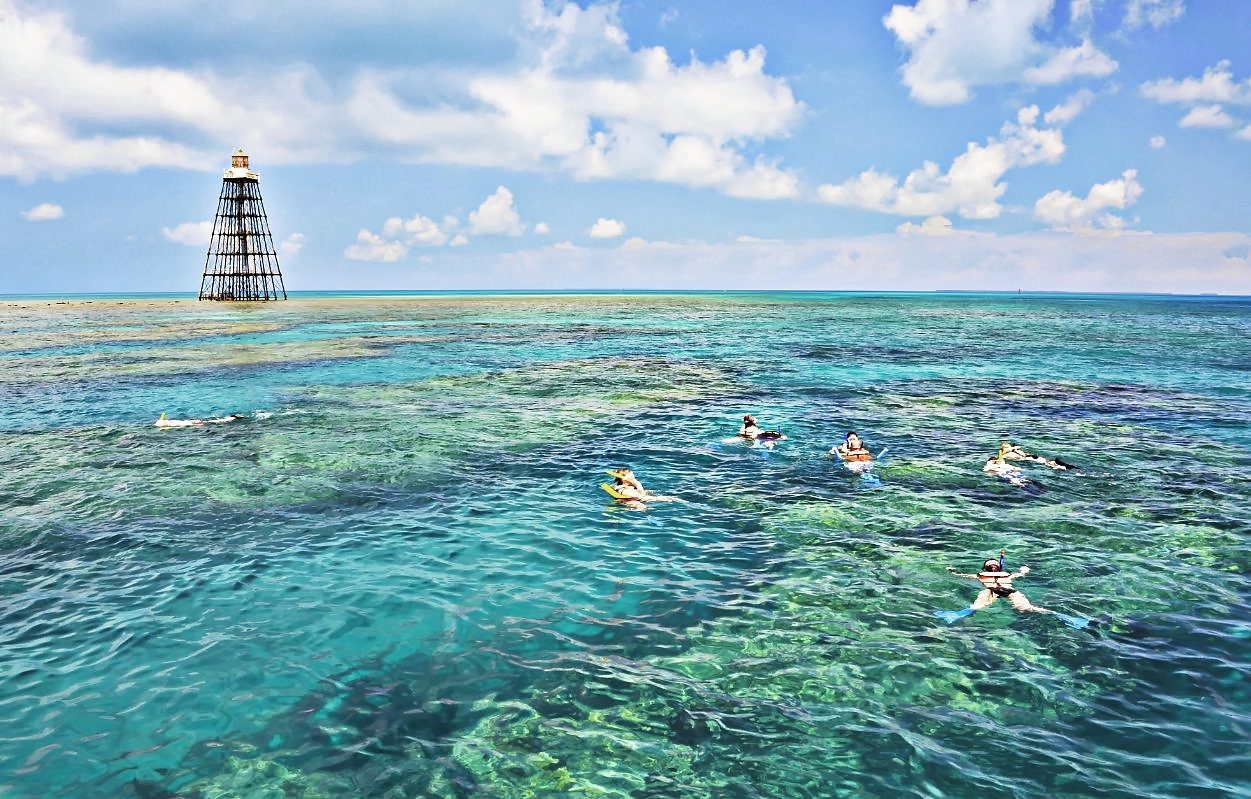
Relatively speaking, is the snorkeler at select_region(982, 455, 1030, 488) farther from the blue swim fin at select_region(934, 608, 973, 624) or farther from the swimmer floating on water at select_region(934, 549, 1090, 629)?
the blue swim fin at select_region(934, 608, 973, 624)

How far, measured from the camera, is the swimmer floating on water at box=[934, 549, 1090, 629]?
12.2 m

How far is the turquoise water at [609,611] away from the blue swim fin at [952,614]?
0.63 feet

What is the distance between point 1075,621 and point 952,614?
2.13 metres

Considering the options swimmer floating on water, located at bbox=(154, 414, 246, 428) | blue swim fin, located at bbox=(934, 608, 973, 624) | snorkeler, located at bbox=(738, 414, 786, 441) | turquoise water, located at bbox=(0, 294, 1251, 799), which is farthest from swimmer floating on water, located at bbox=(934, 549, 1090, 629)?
swimmer floating on water, located at bbox=(154, 414, 246, 428)

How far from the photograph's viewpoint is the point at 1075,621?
Result: 1207 centimetres

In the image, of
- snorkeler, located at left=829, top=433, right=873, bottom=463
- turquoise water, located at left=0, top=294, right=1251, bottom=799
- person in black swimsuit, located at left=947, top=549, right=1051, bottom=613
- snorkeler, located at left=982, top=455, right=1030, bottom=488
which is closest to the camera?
turquoise water, located at left=0, top=294, right=1251, bottom=799

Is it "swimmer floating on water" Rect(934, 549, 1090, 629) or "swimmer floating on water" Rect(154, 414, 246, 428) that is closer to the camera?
"swimmer floating on water" Rect(934, 549, 1090, 629)

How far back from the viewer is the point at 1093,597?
42.5 feet

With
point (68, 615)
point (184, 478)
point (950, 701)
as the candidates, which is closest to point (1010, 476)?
point (950, 701)

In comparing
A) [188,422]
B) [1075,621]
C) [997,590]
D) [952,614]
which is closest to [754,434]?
[997,590]

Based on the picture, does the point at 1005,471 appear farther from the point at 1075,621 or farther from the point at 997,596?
the point at 1075,621

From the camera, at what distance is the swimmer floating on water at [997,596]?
12211mm

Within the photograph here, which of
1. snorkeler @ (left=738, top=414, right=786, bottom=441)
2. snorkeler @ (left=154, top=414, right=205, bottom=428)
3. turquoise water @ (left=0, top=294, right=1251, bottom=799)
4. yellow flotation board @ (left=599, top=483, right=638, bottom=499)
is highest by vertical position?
snorkeler @ (left=738, top=414, right=786, bottom=441)

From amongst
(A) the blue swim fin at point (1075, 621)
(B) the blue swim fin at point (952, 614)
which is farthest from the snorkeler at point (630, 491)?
(A) the blue swim fin at point (1075, 621)
